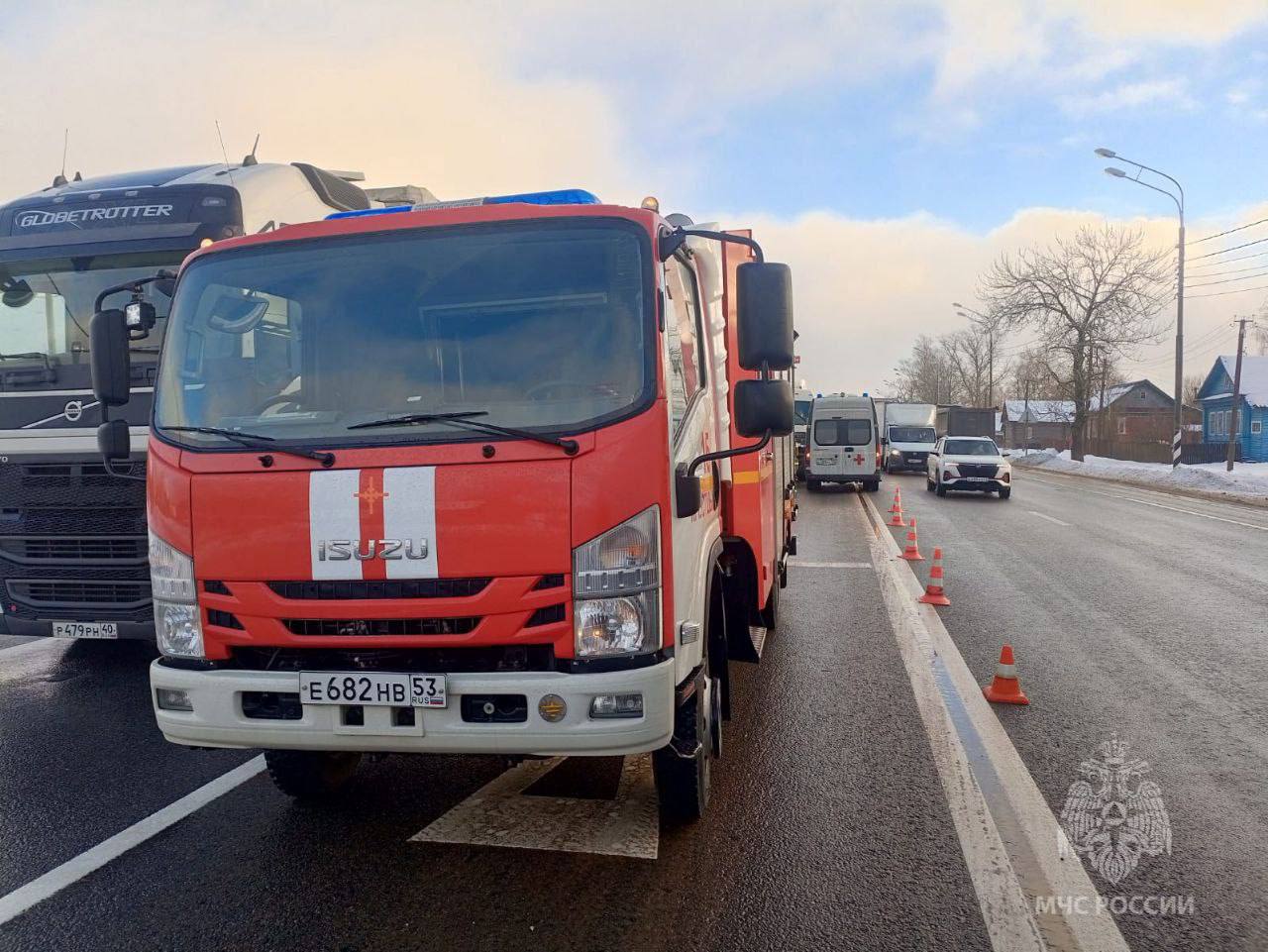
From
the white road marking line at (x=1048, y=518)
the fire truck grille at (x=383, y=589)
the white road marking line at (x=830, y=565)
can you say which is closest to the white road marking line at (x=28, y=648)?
the fire truck grille at (x=383, y=589)

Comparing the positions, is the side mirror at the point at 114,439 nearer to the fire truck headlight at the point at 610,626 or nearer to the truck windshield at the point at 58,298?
the truck windshield at the point at 58,298

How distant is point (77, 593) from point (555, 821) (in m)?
3.61

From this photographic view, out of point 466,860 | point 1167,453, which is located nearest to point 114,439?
point 466,860

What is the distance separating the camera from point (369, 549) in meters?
3.05

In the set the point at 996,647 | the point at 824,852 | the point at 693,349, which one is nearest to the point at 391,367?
the point at 693,349

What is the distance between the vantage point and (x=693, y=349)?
399cm

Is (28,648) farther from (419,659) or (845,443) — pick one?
(845,443)

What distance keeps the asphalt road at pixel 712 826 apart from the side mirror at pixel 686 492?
51.8 inches

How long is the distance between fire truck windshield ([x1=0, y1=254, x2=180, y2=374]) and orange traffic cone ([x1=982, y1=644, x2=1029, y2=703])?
224 inches

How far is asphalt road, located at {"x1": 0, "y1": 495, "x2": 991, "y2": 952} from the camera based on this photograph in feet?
9.64

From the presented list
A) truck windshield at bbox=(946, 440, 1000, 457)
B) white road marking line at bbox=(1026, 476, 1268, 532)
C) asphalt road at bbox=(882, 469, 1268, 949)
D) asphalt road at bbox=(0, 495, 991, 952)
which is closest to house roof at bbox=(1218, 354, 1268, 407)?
white road marking line at bbox=(1026, 476, 1268, 532)

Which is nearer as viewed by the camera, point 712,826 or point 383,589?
point 383,589

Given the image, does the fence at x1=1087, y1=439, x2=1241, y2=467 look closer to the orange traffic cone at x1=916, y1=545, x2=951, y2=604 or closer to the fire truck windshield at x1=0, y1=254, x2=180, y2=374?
the orange traffic cone at x1=916, y1=545, x2=951, y2=604

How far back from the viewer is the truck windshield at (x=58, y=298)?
5.90m
